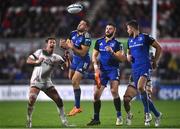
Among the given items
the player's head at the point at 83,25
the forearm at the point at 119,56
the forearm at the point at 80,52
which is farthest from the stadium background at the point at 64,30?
the forearm at the point at 119,56

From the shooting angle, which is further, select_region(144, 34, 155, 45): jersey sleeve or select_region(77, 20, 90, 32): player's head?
select_region(77, 20, 90, 32): player's head

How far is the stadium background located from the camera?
37969mm

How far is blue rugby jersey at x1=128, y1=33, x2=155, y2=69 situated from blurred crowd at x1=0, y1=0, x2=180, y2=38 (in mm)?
20200

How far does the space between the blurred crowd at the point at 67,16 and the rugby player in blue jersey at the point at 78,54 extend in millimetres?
17382

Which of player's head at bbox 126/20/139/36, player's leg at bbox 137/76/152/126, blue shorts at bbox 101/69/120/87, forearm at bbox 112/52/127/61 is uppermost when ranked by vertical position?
player's head at bbox 126/20/139/36

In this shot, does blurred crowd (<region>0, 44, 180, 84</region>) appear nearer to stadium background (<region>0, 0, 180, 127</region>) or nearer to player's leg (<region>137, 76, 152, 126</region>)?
stadium background (<region>0, 0, 180, 127</region>)

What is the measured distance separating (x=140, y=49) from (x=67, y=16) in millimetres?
22360

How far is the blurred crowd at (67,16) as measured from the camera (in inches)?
1620

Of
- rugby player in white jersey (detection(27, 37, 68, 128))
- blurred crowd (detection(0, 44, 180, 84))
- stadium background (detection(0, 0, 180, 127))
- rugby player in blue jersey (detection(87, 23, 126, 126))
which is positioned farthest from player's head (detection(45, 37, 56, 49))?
blurred crowd (detection(0, 44, 180, 84))

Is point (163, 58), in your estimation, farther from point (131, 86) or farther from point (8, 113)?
point (131, 86)

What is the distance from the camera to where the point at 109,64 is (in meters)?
21.0

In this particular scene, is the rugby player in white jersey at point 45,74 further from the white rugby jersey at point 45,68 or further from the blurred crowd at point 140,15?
the blurred crowd at point 140,15

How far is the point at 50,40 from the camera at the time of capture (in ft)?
64.9

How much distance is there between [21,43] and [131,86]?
2002cm
